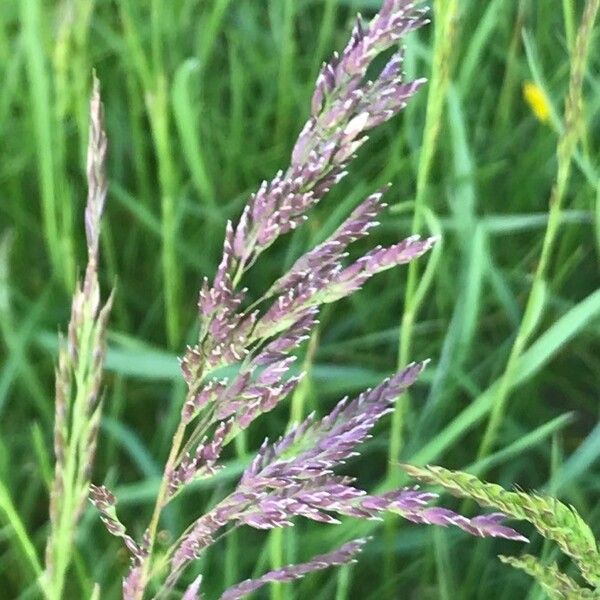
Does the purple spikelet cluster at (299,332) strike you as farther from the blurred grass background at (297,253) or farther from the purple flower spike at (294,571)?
the blurred grass background at (297,253)

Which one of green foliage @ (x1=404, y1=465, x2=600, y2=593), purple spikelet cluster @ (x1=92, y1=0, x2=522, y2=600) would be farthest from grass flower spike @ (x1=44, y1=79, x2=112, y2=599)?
green foliage @ (x1=404, y1=465, x2=600, y2=593)

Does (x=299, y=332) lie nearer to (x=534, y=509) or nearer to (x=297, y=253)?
(x=534, y=509)

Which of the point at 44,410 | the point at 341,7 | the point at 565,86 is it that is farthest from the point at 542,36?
the point at 44,410

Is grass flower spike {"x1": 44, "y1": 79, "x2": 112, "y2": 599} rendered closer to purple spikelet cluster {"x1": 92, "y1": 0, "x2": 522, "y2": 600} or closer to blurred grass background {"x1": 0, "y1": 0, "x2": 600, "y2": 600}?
purple spikelet cluster {"x1": 92, "y1": 0, "x2": 522, "y2": 600}

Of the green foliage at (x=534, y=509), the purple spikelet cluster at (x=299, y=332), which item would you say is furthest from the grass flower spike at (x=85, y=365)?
the green foliage at (x=534, y=509)

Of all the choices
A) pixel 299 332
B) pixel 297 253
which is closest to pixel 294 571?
pixel 299 332

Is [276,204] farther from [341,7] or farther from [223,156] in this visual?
[341,7]
